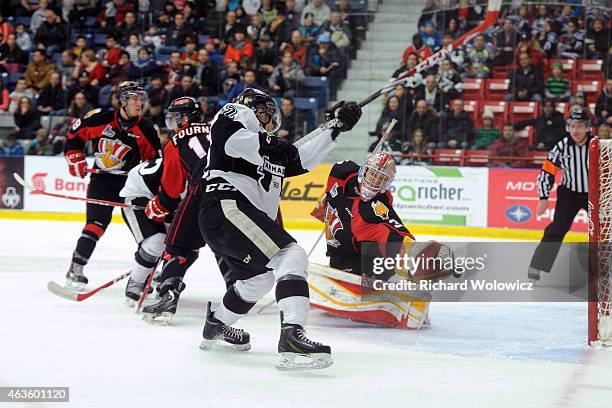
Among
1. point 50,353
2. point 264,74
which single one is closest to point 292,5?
point 264,74

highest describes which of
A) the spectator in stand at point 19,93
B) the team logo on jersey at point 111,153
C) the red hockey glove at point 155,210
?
the team logo on jersey at point 111,153

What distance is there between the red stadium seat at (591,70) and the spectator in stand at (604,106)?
0.55 ft

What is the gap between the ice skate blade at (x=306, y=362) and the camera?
155 inches

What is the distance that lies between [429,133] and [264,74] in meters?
2.53

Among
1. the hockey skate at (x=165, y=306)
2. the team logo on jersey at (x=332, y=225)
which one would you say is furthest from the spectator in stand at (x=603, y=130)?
the hockey skate at (x=165, y=306)

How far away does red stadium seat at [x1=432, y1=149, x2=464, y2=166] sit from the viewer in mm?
10078

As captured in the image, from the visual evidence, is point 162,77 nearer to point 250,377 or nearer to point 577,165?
point 577,165

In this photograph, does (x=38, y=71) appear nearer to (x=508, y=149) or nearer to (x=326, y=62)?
(x=326, y=62)

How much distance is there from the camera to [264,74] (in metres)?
12.0

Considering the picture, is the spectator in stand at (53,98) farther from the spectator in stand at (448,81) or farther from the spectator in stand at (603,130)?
the spectator in stand at (603,130)

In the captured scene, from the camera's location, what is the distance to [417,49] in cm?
1155

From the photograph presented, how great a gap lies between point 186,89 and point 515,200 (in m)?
4.24

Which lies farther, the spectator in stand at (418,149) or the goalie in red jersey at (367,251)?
the spectator in stand at (418,149)

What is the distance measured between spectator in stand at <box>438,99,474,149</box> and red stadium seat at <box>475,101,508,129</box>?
0.38 feet
